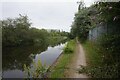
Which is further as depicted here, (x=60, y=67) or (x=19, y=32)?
(x=19, y=32)

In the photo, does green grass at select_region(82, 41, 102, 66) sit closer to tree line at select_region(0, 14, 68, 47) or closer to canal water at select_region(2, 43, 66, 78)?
canal water at select_region(2, 43, 66, 78)

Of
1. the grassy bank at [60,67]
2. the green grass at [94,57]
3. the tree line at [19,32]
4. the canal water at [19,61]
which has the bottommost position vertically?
the canal water at [19,61]

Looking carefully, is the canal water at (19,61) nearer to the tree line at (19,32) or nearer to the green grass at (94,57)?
the green grass at (94,57)

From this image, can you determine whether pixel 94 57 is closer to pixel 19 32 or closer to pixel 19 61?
pixel 19 61

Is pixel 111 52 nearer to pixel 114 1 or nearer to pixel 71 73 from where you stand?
pixel 114 1

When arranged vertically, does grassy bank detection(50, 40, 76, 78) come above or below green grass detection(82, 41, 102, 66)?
below

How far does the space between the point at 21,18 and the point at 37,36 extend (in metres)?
7.15

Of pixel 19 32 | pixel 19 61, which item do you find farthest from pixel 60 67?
pixel 19 32

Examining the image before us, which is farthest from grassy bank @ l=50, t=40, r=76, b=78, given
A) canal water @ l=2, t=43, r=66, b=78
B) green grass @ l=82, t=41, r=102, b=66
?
green grass @ l=82, t=41, r=102, b=66

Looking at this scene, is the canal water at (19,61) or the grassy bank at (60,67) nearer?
the grassy bank at (60,67)

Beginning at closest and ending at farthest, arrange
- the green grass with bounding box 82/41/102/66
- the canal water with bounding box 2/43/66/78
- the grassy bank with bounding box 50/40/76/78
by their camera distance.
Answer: the grassy bank with bounding box 50/40/76/78 < the green grass with bounding box 82/41/102/66 < the canal water with bounding box 2/43/66/78

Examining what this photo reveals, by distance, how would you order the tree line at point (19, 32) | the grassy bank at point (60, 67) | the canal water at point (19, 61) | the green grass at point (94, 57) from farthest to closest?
the tree line at point (19, 32) → the canal water at point (19, 61) → the green grass at point (94, 57) → the grassy bank at point (60, 67)

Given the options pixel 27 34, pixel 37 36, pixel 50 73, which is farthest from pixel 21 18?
pixel 50 73

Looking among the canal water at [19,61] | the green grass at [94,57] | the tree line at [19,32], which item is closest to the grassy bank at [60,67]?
the canal water at [19,61]
